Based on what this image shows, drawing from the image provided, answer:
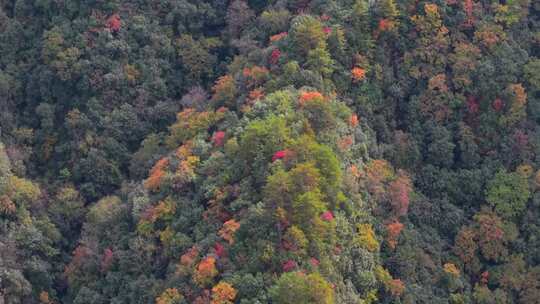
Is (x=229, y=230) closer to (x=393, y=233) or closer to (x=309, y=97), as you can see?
(x=309, y=97)

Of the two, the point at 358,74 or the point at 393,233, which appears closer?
the point at 393,233

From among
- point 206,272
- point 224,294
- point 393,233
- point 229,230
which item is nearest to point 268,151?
point 229,230

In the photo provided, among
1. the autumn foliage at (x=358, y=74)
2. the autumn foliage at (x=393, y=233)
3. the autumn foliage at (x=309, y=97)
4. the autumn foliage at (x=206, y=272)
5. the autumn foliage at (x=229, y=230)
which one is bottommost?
the autumn foliage at (x=393, y=233)

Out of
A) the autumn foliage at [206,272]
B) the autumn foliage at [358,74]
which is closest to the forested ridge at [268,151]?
the autumn foliage at [206,272]

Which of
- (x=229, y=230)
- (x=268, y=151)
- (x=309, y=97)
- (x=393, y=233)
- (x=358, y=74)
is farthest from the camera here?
(x=358, y=74)

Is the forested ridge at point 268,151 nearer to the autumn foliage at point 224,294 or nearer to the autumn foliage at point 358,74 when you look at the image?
the autumn foliage at point 224,294

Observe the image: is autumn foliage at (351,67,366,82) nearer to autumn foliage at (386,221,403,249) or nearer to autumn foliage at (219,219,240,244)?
autumn foliage at (386,221,403,249)

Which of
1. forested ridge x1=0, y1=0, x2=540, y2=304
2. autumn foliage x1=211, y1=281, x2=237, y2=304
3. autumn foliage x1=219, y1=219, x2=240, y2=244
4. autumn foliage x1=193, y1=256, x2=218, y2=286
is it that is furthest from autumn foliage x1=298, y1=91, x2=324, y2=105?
autumn foliage x1=211, y1=281, x2=237, y2=304

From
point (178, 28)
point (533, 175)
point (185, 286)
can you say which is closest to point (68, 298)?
point (185, 286)
